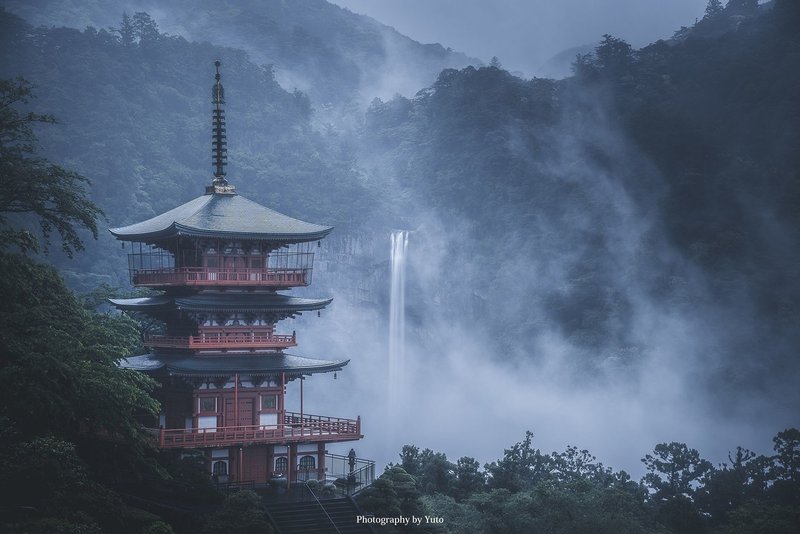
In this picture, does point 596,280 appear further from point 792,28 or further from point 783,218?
point 792,28

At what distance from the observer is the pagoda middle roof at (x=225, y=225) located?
36.9 meters

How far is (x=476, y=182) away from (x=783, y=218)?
3714 centimetres

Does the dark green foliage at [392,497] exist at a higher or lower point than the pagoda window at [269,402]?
lower

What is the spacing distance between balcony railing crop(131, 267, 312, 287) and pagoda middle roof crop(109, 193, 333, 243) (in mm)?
1499

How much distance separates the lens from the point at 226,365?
36906 millimetres

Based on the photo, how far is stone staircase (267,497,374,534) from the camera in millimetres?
31547

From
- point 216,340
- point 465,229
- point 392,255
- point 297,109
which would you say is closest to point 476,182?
point 465,229

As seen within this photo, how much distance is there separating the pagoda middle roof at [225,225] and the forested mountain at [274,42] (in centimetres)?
12041

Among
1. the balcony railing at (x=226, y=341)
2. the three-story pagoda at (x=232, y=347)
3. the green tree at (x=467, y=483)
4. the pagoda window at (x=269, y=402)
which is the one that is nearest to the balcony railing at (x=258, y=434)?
the three-story pagoda at (x=232, y=347)

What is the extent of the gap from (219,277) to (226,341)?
104 inches

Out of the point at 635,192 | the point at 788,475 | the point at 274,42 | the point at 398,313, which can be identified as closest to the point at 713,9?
the point at 635,192

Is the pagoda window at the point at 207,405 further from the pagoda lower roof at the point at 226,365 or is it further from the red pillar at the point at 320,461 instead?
Answer: the red pillar at the point at 320,461

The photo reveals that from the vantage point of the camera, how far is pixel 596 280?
93.5 m

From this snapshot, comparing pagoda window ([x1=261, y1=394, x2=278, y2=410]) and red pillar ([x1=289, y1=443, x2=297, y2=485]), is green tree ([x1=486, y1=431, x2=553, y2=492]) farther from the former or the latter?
pagoda window ([x1=261, y1=394, x2=278, y2=410])
